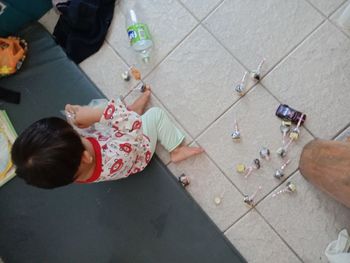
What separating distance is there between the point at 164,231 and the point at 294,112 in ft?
1.84

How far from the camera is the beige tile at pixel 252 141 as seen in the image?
1203 millimetres

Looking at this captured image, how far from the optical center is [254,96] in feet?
4.05

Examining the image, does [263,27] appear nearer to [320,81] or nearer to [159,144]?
[320,81]

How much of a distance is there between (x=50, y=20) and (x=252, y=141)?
0.88 metres

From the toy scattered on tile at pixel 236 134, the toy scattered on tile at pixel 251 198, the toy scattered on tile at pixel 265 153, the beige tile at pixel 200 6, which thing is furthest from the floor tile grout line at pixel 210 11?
the toy scattered on tile at pixel 251 198

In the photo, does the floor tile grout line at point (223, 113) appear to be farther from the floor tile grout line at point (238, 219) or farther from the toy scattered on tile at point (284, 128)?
the floor tile grout line at point (238, 219)

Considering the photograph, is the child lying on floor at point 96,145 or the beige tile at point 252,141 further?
the beige tile at point 252,141

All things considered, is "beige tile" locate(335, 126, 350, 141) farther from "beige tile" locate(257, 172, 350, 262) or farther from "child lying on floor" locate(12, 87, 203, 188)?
"child lying on floor" locate(12, 87, 203, 188)

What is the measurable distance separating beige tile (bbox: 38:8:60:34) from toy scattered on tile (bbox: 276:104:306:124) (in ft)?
2.91

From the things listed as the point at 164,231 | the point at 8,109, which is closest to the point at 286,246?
the point at 164,231

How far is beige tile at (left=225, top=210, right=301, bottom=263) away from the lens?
3.86ft

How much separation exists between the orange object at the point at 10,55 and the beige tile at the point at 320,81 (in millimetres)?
903

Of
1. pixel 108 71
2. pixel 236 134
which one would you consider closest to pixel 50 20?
pixel 108 71

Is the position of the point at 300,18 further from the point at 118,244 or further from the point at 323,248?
the point at 118,244
